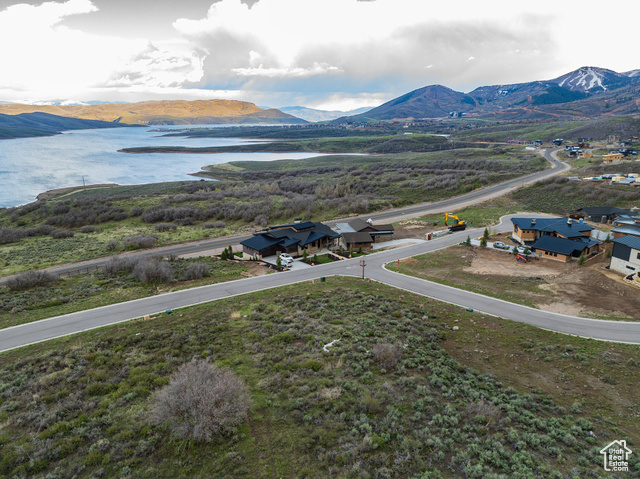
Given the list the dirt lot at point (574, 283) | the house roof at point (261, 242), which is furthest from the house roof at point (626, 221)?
the house roof at point (261, 242)

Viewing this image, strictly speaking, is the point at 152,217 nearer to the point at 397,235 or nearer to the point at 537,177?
the point at 397,235

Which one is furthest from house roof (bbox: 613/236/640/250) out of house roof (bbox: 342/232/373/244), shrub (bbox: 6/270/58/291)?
shrub (bbox: 6/270/58/291)

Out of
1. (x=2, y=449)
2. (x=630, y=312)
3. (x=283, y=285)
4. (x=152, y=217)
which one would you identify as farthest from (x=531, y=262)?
(x=152, y=217)

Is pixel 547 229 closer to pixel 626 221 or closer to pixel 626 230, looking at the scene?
pixel 626 230

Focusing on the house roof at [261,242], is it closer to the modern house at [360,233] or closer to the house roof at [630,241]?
the modern house at [360,233]

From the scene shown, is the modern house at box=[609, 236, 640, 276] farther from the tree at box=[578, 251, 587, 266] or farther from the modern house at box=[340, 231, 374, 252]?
the modern house at box=[340, 231, 374, 252]

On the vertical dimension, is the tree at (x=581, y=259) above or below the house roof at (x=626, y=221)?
below

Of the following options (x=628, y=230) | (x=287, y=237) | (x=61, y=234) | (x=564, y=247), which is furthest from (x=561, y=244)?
(x=61, y=234)
